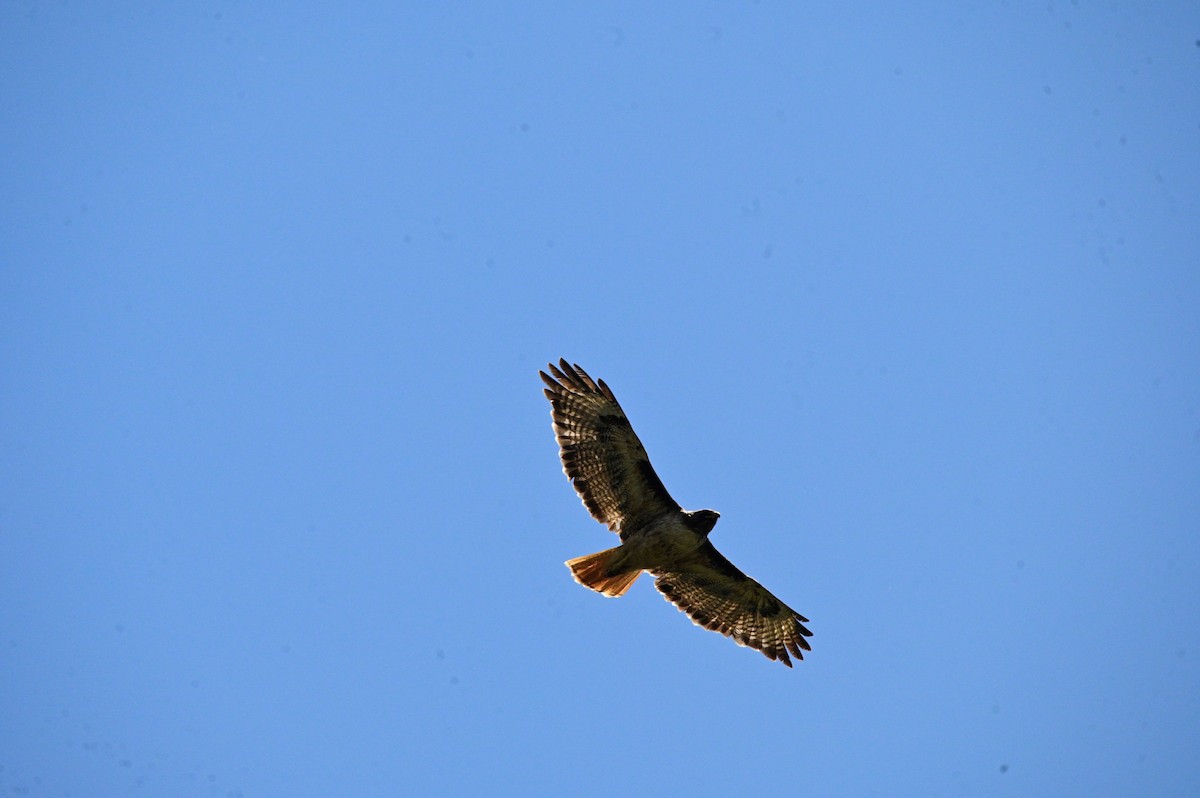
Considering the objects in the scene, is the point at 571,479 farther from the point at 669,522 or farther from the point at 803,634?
the point at 803,634

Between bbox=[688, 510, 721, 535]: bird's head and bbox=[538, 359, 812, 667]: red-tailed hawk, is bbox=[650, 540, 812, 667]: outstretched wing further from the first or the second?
bbox=[688, 510, 721, 535]: bird's head

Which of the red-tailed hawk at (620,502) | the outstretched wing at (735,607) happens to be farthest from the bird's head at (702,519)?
the outstretched wing at (735,607)

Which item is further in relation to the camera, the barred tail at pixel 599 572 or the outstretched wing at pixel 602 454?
the outstretched wing at pixel 602 454

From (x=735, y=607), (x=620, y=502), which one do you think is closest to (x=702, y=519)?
(x=620, y=502)

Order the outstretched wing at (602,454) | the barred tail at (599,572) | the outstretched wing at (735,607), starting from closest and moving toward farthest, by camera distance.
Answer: the barred tail at (599,572) < the outstretched wing at (602,454) < the outstretched wing at (735,607)

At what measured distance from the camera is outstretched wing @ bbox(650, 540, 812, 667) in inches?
567

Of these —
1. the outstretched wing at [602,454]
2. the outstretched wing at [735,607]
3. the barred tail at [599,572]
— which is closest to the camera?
the barred tail at [599,572]

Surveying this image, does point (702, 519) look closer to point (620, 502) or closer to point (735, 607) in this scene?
point (620, 502)

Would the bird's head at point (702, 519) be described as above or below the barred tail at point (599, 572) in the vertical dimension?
above

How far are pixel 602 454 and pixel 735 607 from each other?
9.19ft

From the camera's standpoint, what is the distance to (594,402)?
13797 mm

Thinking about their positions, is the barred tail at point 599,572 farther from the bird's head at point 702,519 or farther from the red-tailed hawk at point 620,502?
the bird's head at point 702,519

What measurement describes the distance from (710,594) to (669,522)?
1583 mm

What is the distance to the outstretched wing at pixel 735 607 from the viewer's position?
567 inches
